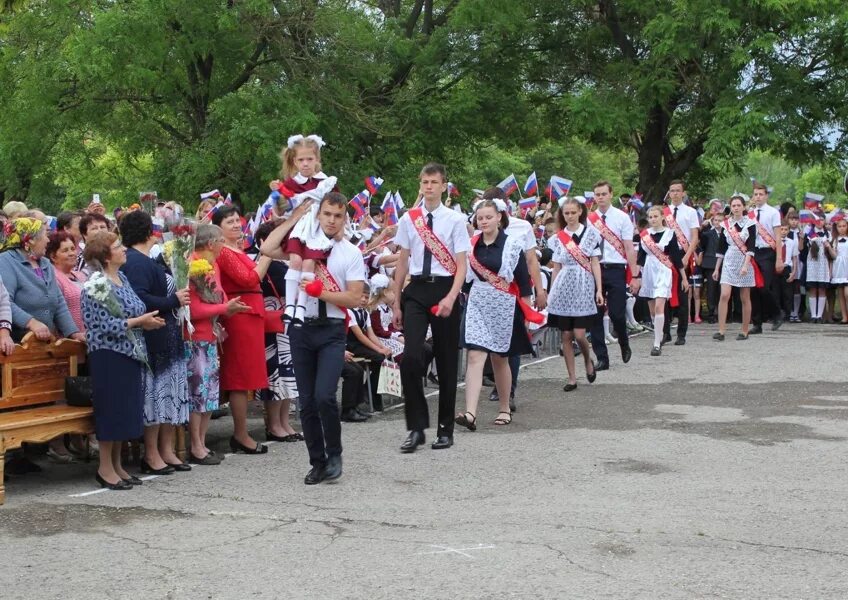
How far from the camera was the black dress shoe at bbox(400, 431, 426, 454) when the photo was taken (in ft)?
30.3

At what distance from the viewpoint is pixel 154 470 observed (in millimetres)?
8555

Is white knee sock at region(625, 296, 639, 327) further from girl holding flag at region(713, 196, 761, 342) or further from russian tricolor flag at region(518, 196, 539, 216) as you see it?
russian tricolor flag at region(518, 196, 539, 216)

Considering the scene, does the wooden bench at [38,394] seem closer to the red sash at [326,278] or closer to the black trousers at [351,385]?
the red sash at [326,278]

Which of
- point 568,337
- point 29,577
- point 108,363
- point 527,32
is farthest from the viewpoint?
point 527,32

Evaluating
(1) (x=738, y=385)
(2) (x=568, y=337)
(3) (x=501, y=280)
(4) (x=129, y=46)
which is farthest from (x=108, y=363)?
(4) (x=129, y=46)

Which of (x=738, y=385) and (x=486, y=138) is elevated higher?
(x=486, y=138)

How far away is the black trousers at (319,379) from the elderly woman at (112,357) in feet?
3.14

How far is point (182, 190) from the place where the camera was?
21.4m

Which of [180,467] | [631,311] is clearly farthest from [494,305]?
[631,311]

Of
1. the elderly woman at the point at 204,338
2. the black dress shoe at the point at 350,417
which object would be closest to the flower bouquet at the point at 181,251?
the elderly woman at the point at 204,338

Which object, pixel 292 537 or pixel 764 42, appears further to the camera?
pixel 764 42

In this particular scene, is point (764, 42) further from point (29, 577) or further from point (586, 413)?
point (29, 577)

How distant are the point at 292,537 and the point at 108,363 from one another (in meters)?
2.13

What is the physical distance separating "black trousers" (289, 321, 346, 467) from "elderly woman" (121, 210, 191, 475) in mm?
888
